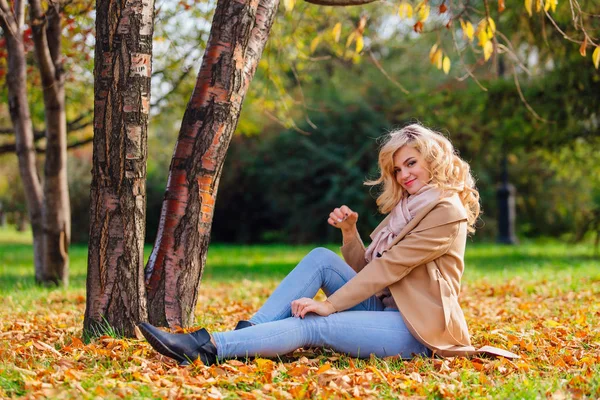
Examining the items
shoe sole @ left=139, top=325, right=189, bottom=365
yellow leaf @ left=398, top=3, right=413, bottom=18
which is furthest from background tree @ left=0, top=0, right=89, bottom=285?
shoe sole @ left=139, top=325, right=189, bottom=365

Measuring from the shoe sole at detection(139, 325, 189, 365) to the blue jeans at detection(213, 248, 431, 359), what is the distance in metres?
0.19

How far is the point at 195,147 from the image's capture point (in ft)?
13.7

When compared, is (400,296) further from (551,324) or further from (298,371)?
(551,324)

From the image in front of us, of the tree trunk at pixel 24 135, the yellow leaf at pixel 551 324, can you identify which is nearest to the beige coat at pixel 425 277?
the yellow leaf at pixel 551 324

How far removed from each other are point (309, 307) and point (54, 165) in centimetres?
483

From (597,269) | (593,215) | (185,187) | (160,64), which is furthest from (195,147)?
(593,215)

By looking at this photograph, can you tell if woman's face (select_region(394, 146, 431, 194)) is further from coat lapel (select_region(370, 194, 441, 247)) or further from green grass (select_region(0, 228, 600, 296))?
green grass (select_region(0, 228, 600, 296))

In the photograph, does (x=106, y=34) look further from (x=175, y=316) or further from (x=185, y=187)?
(x=175, y=316)

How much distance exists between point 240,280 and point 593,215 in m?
6.32

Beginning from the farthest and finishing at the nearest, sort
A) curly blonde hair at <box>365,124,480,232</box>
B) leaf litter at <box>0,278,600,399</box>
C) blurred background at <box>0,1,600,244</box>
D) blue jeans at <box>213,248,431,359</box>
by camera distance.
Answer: blurred background at <box>0,1,600,244</box> → curly blonde hair at <box>365,124,480,232</box> → blue jeans at <box>213,248,431,359</box> → leaf litter at <box>0,278,600,399</box>

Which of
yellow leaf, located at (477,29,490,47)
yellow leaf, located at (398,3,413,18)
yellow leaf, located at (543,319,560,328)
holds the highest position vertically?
yellow leaf, located at (398,3,413,18)

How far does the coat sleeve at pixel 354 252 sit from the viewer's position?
4.10 m

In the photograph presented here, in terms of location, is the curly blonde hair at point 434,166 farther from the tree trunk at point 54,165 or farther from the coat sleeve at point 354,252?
the tree trunk at point 54,165

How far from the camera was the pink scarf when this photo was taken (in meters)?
3.65
